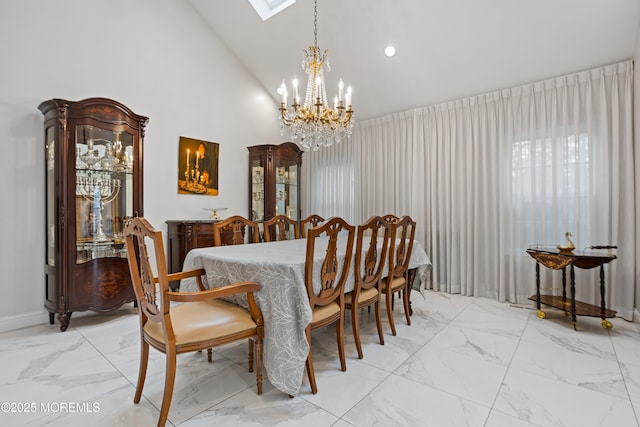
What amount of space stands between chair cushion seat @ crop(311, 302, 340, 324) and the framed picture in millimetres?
2834

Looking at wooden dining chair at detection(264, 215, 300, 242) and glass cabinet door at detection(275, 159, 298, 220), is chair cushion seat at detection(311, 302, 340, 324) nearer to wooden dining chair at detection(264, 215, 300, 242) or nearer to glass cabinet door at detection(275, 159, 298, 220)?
wooden dining chair at detection(264, 215, 300, 242)

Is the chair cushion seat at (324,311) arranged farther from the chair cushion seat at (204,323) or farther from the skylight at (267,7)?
the skylight at (267,7)

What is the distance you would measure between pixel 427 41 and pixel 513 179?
73.8 inches

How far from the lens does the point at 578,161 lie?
3252 mm

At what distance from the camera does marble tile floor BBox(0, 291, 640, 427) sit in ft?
5.29

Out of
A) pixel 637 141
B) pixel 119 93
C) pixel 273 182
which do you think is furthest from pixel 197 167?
pixel 637 141

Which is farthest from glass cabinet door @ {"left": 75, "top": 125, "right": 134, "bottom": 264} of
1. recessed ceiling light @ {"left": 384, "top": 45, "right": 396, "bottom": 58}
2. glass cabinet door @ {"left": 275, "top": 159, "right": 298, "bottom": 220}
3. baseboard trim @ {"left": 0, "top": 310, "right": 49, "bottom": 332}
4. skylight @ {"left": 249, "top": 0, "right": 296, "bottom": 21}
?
recessed ceiling light @ {"left": 384, "top": 45, "right": 396, "bottom": 58}

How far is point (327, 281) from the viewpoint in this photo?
2006 mm

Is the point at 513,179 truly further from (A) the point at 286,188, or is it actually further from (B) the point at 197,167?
(B) the point at 197,167

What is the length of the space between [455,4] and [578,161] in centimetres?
206

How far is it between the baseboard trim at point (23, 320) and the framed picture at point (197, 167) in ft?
6.05

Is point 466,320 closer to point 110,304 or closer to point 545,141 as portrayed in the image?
point 545,141

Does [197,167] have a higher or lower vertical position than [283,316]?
higher

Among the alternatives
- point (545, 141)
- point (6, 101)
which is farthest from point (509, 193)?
point (6, 101)
